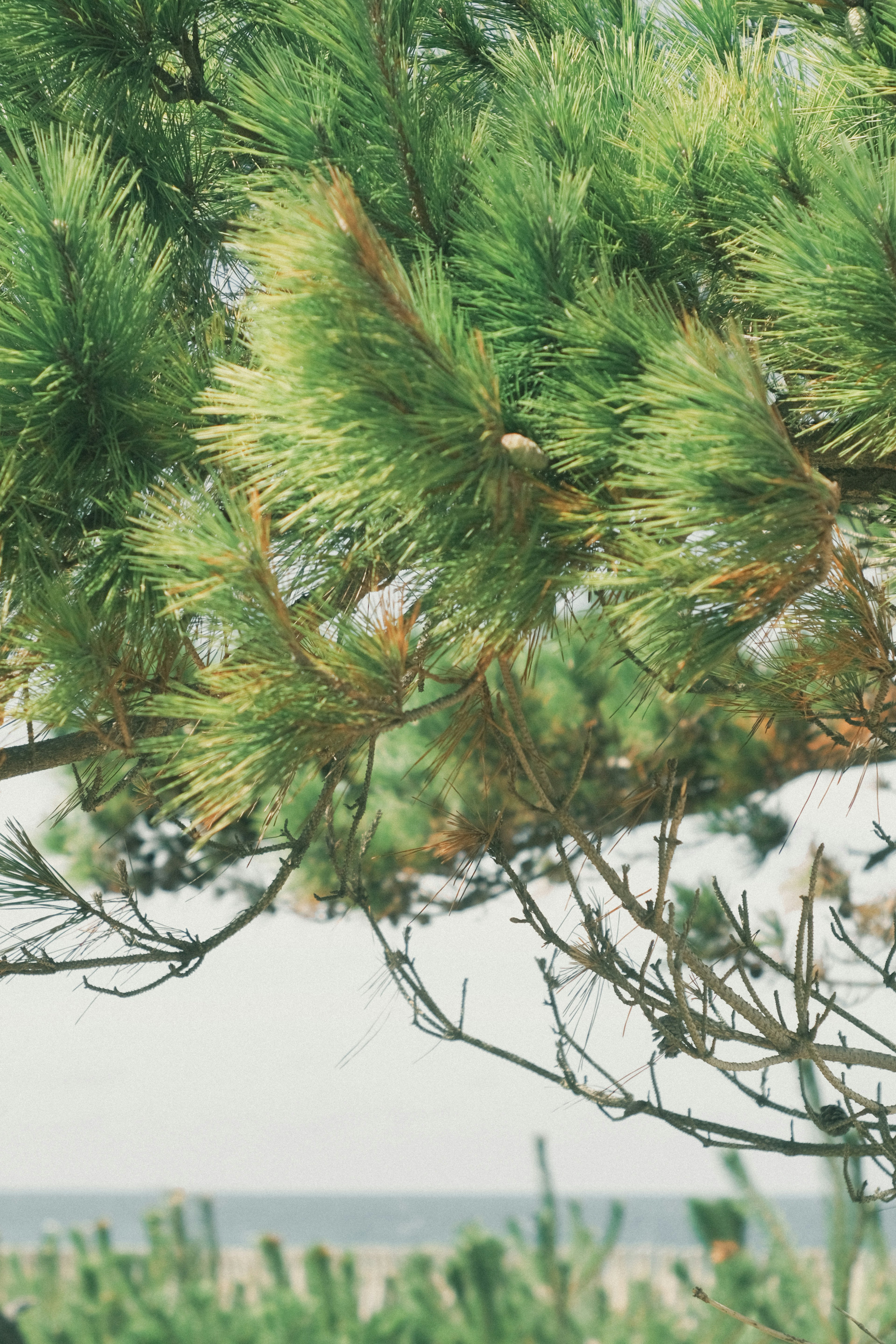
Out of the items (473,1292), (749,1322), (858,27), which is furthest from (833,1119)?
(473,1292)

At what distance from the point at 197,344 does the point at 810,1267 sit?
327cm

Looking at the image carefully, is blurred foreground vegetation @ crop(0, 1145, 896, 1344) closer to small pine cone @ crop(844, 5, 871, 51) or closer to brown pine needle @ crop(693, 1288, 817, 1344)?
brown pine needle @ crop(693, 1288, 817, 1344)

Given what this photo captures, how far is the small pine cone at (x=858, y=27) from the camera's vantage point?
776mm

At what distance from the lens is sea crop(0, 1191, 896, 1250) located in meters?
22.7

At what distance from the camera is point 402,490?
0.58 meters

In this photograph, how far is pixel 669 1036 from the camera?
77 cm

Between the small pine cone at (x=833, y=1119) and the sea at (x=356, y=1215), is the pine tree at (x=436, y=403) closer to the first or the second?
the small pine cone at (x=833, y=1119)

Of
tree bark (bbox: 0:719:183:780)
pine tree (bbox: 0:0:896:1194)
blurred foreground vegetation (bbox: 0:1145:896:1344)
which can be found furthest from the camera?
blurred foreground vegetation (bbox: 0:1145:896:1344)

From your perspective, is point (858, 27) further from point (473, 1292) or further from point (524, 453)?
point (473, 1292)

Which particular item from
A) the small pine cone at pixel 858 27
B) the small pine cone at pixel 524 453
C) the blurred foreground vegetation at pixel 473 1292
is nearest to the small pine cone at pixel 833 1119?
the small pine cone at pixel 524 453

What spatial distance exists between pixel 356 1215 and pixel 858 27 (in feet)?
97.4

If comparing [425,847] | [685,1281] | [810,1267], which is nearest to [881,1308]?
[810,1267]

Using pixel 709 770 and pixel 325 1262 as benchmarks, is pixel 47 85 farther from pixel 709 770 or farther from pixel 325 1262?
pixel 325 1262

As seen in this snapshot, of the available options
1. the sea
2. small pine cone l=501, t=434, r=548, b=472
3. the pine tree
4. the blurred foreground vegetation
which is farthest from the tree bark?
the sea
